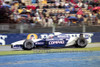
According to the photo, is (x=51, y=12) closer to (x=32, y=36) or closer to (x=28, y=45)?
(x=32, y=36)

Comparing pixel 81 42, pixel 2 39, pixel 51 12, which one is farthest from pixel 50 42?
pixel 51 12

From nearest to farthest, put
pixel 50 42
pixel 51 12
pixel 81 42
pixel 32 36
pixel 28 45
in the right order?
pixel 28 45
pixel 50 42
pixel 81 42
pixel 32 36
pixel 51 12

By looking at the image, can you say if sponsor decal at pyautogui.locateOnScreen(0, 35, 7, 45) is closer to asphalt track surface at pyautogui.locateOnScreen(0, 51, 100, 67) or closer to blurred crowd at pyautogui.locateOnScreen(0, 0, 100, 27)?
blurred crowd at pyautogui.locateOnScreen(0, 0, 100, 27)

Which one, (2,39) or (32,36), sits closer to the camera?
(2,39)

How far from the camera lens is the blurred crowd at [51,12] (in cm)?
1597

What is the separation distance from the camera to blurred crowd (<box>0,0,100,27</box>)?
16.0 m

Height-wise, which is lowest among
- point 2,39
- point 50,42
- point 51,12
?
point 2,39

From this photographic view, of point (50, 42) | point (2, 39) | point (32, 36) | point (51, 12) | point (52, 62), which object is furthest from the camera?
point (51, 12)

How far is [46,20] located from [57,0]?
3.01 m

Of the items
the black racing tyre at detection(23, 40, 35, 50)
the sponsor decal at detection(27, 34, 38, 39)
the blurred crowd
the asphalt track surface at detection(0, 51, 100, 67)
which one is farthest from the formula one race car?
the blurred crowd

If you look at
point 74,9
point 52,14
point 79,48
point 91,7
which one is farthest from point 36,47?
point 91,7

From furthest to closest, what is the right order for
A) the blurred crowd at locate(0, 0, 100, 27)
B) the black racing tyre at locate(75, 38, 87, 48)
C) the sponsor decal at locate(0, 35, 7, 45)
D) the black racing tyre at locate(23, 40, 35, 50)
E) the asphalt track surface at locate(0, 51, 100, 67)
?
1. the blurred crowd at locate(0, 0, 100, 27)
2. the sponsor decal at locate(0, 35, 7, 45)
3. the black racing tyre at locate(75, 38, 87, 48)
4. the black racing tyre at locate(23, 40, 35, 50)
5. the asphalt track surface at locate(0, 51, 100, 67)

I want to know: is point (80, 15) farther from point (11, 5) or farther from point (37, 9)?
point (11, 5)

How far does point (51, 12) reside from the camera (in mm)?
17203
